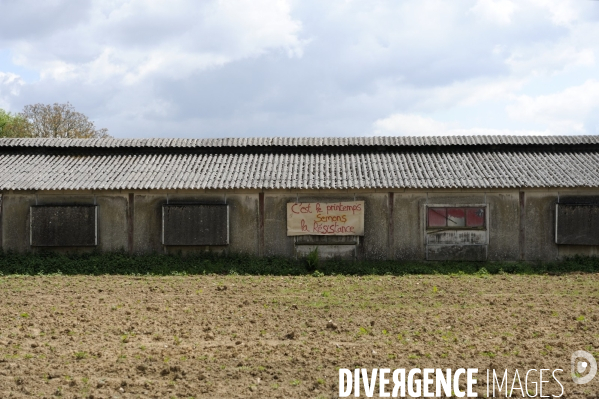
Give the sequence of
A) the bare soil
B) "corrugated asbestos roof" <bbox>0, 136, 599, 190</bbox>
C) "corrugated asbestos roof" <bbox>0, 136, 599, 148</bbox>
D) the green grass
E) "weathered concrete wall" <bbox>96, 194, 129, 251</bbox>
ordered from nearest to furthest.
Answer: the bare soil, the green grass, "corrugated asbestos roof" <bbox>0, 136, 599, 190</bbox>, "weathered concrete wall" <bbox>96, 194, 129, 251</bbox>, "corrugated asbestos roof" <bbox>0, 136, 599, 148</bbox>

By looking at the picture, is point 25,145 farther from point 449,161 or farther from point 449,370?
point 449,370

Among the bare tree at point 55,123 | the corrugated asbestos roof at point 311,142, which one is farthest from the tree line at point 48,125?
the corrugated asbestos roof at point 311,142

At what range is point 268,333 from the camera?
30.5 ft

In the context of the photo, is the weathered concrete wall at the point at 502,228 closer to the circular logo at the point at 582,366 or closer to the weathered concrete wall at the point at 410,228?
the weathered concrete wall at the point at 410,228

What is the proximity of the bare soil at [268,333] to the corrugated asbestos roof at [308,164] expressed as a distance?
11.9ft

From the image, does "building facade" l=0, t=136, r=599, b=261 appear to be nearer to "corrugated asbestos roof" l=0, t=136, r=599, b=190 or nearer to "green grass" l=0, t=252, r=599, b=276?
"corrugated asbestos roof" l=0, t=136, r=599, b=190

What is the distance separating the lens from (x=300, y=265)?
16.7m

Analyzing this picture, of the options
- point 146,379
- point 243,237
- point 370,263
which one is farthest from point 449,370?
point 243,237

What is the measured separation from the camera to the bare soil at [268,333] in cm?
706

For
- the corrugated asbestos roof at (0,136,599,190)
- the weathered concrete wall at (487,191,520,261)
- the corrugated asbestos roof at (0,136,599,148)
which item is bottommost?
the weathered concrete wall at (487,191,520,261)

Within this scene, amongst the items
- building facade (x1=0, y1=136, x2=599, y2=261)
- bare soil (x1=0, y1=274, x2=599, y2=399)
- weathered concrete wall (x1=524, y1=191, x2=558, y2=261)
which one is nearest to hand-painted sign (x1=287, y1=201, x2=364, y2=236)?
building facade (x1=0, y1=136, x2=599, y2=261)

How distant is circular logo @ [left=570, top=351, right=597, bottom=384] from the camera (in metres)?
7.11

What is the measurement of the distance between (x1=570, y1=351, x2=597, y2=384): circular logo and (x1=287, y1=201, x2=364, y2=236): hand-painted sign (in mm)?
9437

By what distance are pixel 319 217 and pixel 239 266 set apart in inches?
106
